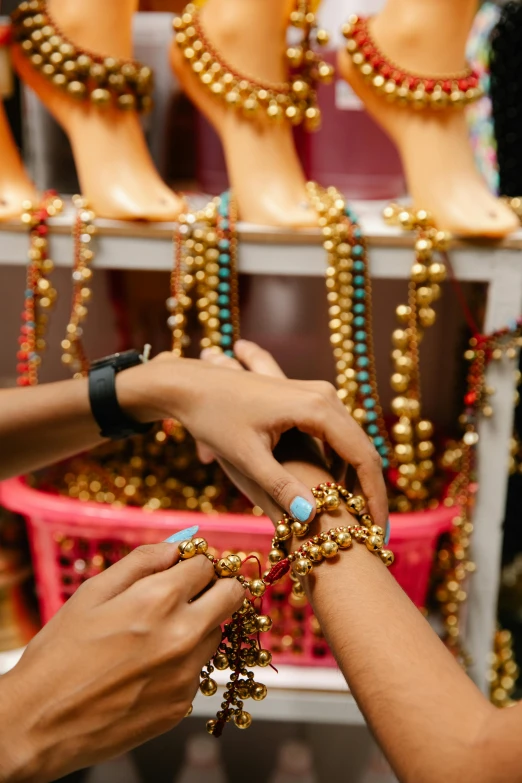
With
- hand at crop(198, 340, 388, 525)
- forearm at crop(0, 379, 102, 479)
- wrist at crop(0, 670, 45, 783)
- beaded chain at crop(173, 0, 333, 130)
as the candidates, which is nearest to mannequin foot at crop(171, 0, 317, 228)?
beaded chain at crop(173, 0, 333, 130)

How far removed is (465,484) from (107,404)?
371 millimetres

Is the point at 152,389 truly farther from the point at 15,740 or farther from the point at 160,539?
the point at 15,740

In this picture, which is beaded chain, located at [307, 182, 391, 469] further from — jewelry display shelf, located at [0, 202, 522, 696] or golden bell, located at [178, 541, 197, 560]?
golden bell, located at [178, 541, 197, 560]

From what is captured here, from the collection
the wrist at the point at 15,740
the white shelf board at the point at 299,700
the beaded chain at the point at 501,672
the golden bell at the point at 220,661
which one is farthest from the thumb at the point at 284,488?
the beaded chain at the point at 501,672

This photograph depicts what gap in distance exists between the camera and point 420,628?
1.40 ft

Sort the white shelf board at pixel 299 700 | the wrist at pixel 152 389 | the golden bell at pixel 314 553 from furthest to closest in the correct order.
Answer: the white shelf board at pixel 299 700
the wrist at pixel 152 389
the golden bell at pixel 314 553

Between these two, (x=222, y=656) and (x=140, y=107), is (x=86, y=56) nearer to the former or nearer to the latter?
(x=140, y=107)

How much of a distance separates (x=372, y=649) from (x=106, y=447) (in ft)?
1.61

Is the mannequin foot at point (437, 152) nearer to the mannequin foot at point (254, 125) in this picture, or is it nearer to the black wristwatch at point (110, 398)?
the mannequin foot at point (254, 125)

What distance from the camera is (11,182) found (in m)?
0.69

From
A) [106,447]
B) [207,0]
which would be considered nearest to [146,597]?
[106,447]

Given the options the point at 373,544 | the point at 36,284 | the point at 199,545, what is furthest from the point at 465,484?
the point at 36,284

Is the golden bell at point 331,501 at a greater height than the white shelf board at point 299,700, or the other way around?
the golden bell at point 331,501

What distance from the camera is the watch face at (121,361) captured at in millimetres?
652
